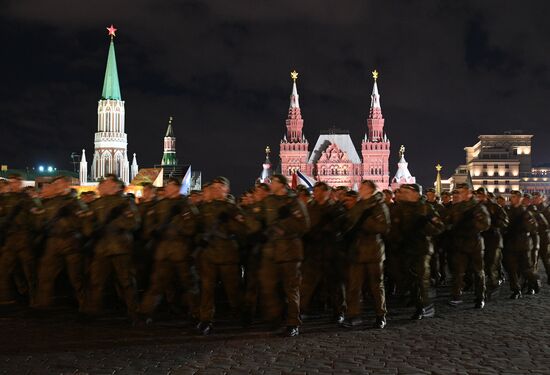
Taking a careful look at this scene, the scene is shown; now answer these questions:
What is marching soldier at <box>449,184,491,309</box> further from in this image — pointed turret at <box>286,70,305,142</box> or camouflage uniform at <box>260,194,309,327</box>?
pointed turret at <box>286,70,305,142</box>

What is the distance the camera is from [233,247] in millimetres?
9578

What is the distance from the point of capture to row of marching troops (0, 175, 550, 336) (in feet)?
31.2

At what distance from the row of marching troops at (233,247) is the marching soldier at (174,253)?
0.06 ft

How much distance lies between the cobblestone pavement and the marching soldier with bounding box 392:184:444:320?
441 millimetres

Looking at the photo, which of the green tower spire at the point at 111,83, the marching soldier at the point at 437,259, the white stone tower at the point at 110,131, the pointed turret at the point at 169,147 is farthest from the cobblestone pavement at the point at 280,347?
the pointed turret at the point at 169,147

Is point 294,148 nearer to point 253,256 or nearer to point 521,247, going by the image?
point 521,247

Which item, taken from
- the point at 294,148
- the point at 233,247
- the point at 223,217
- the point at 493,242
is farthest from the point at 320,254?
the point at 294,148

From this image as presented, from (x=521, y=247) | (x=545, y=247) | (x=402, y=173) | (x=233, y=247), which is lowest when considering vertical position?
(x=545, y=247)

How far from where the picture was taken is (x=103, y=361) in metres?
7.68

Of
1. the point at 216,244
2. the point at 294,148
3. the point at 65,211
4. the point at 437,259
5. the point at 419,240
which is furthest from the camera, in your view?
the point at 294,148

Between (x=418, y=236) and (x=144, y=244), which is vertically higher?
(x=418, y=236)

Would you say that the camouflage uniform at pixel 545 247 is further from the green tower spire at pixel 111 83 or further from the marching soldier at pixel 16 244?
the green tower spire at pixel 111 83

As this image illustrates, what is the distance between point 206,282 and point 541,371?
191 inches

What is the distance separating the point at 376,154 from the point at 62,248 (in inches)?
3890
